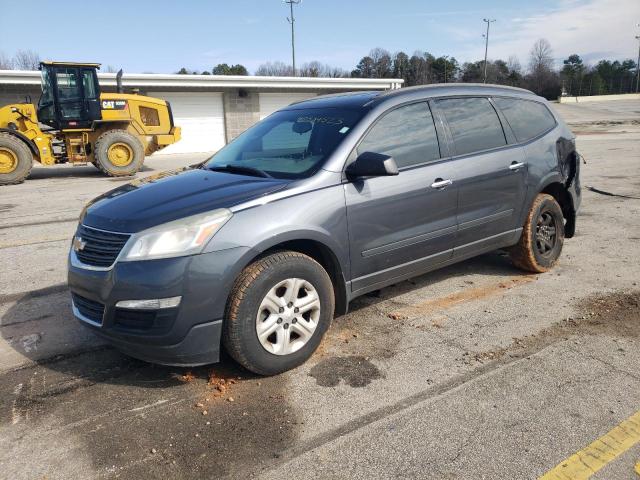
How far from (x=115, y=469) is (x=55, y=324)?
211cm

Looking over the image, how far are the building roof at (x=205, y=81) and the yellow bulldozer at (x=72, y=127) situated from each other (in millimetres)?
7391

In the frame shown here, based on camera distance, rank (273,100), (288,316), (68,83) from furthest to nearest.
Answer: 1. (273,100)
2. (68,83)
3. (288,316)

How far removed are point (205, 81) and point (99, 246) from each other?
77.9ft

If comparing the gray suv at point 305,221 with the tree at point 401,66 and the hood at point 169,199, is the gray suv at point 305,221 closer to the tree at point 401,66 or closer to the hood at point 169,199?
the hood at point 169,199

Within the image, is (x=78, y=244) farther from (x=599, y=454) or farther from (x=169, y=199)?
(x=599, y=454)

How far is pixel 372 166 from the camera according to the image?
344cm

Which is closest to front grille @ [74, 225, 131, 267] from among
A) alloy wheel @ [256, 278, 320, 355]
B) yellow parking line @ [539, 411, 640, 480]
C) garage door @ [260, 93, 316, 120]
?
alloy wheel @ [256, 278, 320, 355]

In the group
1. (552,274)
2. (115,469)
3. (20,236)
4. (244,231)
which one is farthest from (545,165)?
(20,236)

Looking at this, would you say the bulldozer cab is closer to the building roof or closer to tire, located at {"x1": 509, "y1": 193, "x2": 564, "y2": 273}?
the building roof

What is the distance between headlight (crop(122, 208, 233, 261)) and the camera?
2908mm

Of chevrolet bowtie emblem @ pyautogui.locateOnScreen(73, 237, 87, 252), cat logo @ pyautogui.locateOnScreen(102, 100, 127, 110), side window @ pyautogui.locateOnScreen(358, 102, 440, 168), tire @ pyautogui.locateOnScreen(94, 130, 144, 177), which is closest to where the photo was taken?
chevrolet bowtie emblem @ pyautogui.locateOnScreen(73, 237, 87, 252)

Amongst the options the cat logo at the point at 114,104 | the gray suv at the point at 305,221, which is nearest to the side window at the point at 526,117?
the gray suv at the point at 305,221

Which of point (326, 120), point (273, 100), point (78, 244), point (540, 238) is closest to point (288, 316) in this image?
point (78, 244)

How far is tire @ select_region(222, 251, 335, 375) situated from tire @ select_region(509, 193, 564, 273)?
2422 millimetres
